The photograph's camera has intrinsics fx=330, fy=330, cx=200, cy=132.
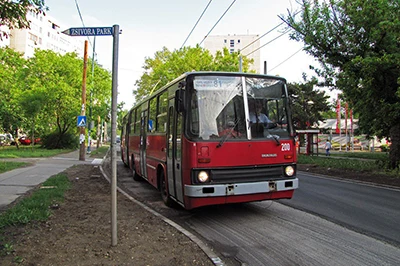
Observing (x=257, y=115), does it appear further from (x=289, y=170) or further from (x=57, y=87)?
(x=57, y=87)

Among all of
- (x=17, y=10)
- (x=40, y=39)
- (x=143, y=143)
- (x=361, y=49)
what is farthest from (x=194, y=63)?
(x=40, y=39)

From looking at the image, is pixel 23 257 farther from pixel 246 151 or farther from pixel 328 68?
pixel 328 68

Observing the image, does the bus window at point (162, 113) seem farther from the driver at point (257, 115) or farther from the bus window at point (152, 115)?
the driver at point (257, 115)

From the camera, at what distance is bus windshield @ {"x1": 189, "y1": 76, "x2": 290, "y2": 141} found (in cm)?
608

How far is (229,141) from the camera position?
6043 mm

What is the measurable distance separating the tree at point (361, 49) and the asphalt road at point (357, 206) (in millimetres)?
4782

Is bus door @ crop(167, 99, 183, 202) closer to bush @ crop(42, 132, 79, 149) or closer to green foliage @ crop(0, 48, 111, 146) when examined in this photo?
green foliage @ crop(0, 48, 111, 146)

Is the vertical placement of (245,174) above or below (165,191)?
above

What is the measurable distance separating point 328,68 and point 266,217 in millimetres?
12166

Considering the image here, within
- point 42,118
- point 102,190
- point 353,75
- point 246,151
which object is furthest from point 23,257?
point 42,118

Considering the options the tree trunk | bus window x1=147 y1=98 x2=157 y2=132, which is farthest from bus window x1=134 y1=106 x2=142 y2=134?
the tree trunk

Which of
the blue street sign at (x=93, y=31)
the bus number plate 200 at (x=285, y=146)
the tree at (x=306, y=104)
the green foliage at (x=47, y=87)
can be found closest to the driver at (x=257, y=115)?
the bus number plate 200 at (x=285, y=146)

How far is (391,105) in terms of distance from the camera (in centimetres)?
1374

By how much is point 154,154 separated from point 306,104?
32.8 m
